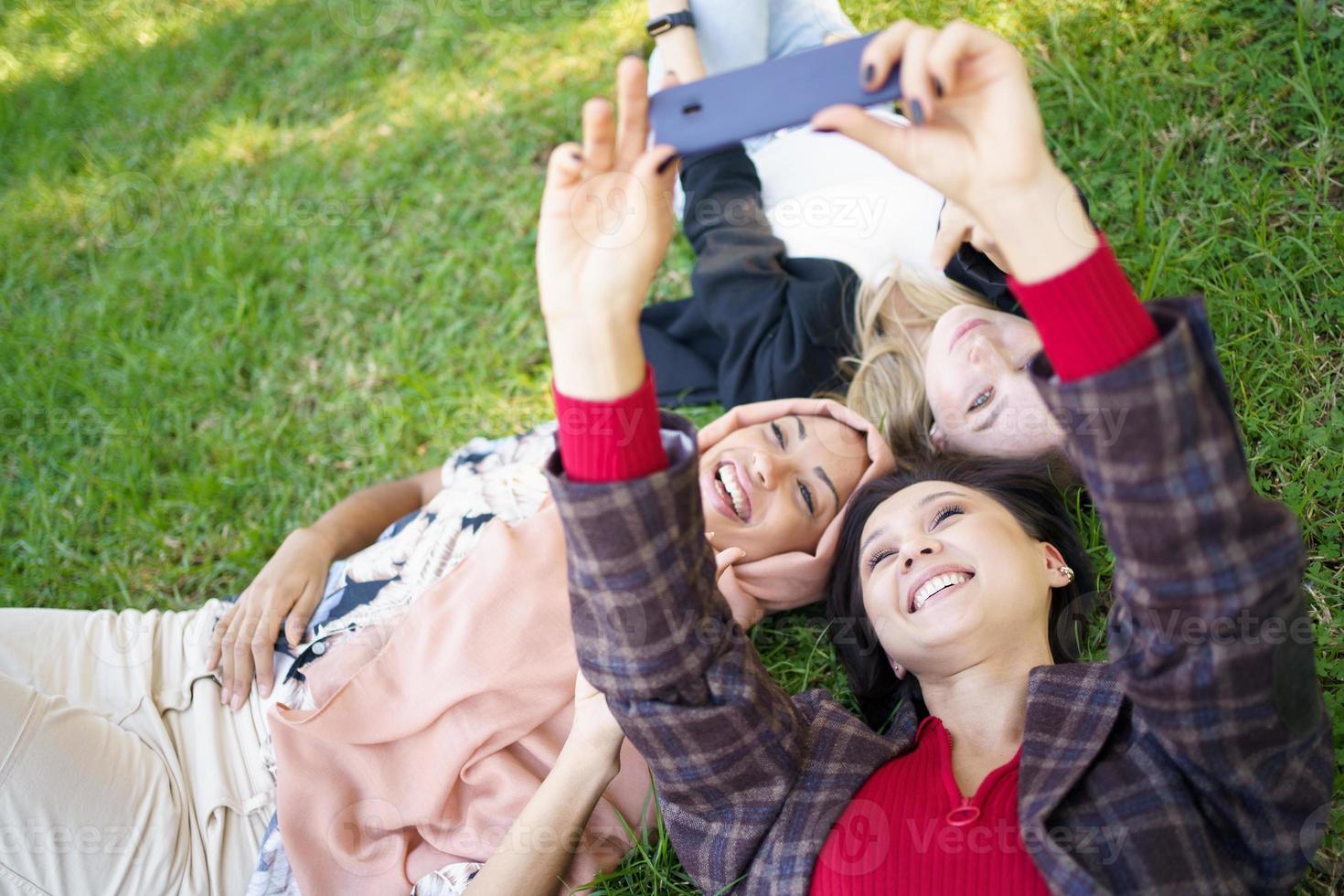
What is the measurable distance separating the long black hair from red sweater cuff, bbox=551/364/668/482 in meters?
0.88

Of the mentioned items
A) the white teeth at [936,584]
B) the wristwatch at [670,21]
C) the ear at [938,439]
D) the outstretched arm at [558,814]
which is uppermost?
the wristwatch at [670,21]

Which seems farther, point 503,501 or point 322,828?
point 503,501

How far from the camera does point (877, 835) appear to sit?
169 centimetres

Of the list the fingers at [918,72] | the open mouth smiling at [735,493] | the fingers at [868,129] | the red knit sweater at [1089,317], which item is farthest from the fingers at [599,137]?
the open mouth smiling at [735,493]

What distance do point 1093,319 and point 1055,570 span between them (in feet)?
3.06

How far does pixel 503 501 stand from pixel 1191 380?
1717 millimetres

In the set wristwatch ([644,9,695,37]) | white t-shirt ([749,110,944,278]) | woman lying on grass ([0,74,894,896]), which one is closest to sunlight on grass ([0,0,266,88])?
wristwatch ([644,9,695,37])

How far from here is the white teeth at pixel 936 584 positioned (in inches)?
73.6

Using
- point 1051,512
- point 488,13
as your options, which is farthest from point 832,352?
point 488,13

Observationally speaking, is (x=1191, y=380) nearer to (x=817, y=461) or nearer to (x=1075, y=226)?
(x=1075, y=226)

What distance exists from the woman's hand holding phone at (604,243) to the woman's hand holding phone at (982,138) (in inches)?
10.1

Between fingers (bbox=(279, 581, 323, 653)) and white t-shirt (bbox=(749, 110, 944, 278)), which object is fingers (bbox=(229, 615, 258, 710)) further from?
white t-shirt (bbox=(749, 110, 944, 278))

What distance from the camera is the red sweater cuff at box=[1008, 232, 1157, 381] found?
1.26 metres

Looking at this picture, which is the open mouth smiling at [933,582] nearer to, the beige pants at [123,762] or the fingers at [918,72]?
the fingers at [918,72]
